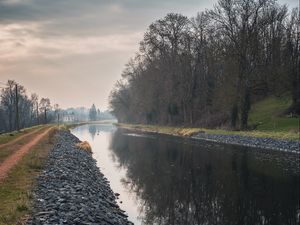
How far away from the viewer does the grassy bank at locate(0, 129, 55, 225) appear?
42.8ft

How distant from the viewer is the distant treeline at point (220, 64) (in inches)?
2174

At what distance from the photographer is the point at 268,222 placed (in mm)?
16922

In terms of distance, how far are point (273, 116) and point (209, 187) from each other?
122 feet

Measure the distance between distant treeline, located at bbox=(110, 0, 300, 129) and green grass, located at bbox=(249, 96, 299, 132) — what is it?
1823 millimetres

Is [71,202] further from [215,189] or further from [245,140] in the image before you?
[245,140]

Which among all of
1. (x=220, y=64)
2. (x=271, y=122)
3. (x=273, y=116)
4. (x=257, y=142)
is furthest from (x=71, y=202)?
(x=220, y=64)

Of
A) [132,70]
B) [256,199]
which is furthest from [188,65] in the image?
[256,199]

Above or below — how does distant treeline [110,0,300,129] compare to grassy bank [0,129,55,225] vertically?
above

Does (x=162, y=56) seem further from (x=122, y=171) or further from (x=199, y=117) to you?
(x=122, y=171)

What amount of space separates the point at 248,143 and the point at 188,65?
31847 mm

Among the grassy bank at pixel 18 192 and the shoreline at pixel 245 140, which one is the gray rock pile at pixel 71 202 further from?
the shoreline at pixel 245 140

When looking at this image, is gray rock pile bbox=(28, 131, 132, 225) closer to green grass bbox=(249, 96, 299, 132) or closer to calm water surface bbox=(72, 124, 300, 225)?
calm water surface bbox=(72, 124, 300, 225)

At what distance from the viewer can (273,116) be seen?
58125 millimetres

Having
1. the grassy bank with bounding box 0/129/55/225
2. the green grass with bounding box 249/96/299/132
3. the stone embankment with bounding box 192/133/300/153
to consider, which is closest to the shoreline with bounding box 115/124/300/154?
the stone embankment with bounding box 192/133/300/153
